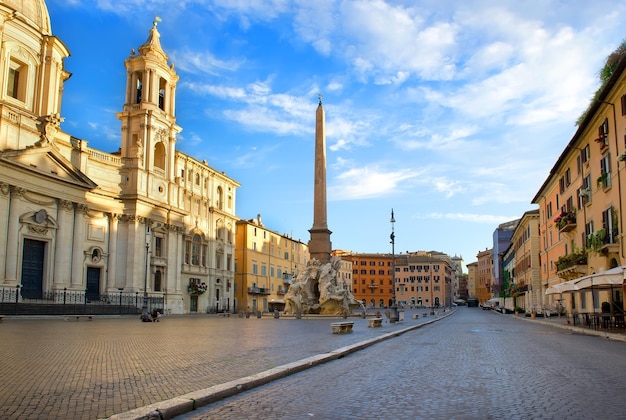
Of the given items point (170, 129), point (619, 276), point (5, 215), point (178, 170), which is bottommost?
point (619, 276)

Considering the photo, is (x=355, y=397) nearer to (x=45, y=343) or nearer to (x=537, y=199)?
(x=45, y=343)

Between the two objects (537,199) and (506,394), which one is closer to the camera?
(506,394)

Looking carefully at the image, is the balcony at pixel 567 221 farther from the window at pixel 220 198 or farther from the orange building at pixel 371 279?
the orange building at pixel 371 279

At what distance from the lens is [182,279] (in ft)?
186

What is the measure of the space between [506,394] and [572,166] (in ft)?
105

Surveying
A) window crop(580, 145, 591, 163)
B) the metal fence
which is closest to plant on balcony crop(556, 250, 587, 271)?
window crop(580, 145, 591, 163)

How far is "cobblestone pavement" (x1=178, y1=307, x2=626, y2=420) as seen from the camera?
21.3 feet

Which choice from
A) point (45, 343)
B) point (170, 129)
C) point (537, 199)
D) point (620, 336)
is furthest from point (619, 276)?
point (170, 129)

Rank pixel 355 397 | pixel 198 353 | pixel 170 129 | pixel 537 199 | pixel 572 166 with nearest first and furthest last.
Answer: pixel 355 397, pixel 198 353, pixel 572 166, pixel 537 199, pixel 170 129

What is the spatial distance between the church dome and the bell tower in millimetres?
9885

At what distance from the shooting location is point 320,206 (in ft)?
137

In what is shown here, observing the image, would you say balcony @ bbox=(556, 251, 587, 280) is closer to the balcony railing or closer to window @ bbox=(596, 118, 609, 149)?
the balcony railing

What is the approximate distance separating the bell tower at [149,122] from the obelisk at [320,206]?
1754 centimetres

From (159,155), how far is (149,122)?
3.97 metres
